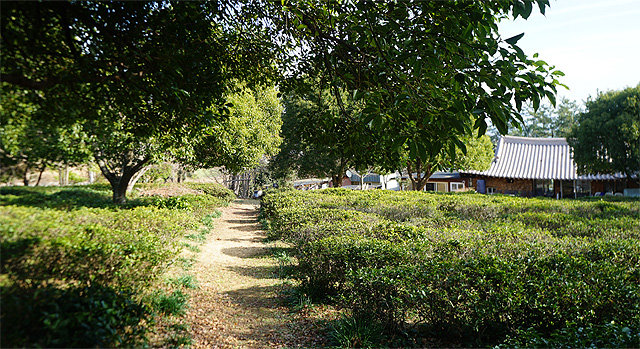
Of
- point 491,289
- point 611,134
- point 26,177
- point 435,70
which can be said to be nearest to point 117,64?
point 26,177

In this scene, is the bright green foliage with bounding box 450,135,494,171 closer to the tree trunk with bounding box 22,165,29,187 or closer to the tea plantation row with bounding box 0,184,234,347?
the tea plantation row with bounding box 0,184,234,347

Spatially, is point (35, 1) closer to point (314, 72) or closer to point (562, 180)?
point (314, 72)

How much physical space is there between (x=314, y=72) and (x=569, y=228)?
5687 millimetres

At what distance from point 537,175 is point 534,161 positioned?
1.89m

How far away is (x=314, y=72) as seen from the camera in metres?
5.01

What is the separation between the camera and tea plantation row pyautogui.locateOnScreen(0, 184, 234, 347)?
5.73 ft

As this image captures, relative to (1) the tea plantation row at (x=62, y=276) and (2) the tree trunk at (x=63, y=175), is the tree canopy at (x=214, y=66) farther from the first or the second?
(1) the tea plantation row at (x=62, y=276)

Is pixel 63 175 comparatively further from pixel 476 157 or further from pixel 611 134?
pixel 611 134

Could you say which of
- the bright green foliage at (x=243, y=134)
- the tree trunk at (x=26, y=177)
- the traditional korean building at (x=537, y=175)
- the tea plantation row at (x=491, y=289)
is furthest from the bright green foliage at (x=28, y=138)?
the traditional korean building at (x=537, y=175)

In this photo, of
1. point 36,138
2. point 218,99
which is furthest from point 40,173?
point 218,99

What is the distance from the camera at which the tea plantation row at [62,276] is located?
1745 mm

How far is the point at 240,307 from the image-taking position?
562cm

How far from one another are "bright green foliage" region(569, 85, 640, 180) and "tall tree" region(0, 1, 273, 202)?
2571cm

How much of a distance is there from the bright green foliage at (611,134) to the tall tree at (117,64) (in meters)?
25.7
